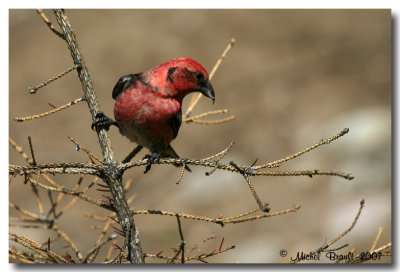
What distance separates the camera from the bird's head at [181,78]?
2516 mm

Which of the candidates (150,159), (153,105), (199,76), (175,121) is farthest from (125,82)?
(150,159)

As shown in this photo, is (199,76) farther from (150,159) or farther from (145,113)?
(150,159)

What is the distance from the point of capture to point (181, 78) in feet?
8.54

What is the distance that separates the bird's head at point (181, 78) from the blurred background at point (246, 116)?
1306mm

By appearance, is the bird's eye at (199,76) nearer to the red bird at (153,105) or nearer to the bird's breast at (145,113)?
the red bird at (153,105)

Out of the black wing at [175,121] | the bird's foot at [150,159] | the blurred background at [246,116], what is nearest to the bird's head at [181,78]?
the black wing at [175,121]

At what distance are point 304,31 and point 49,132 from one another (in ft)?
11.1

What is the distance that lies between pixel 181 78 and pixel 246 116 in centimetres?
368

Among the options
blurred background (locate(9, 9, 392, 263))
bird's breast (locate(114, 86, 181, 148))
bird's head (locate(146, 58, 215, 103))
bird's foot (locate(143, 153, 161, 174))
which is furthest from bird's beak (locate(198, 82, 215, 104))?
blurred background (locate(9, 9, 392, 263))

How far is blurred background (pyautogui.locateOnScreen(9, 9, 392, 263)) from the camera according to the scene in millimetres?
4383

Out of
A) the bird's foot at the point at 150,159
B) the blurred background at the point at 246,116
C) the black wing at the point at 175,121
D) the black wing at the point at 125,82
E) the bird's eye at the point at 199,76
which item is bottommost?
the bird's foot at the point at 150,159

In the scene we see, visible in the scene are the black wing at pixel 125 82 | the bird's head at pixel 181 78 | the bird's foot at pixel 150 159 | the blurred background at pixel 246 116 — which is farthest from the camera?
the blurred background at pixel 246 116

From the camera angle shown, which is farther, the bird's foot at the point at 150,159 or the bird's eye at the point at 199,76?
the bird's eye at the point at 199,76

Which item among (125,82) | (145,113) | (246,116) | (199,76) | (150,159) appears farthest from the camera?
(246,116)
